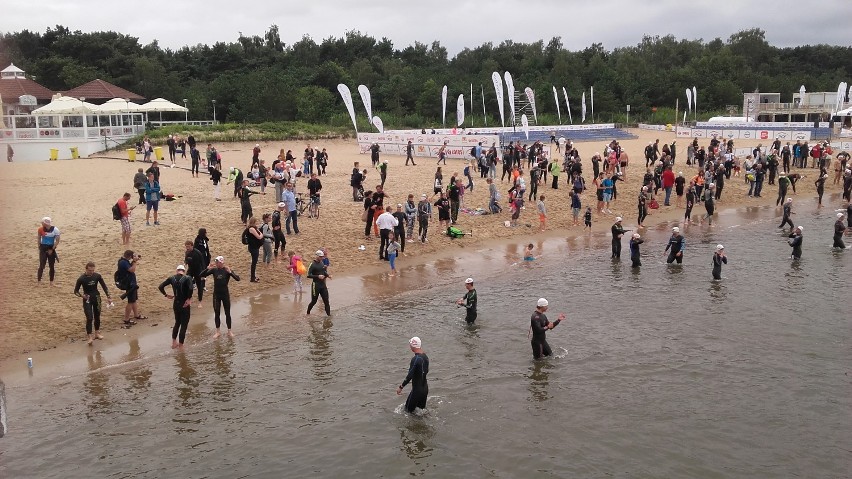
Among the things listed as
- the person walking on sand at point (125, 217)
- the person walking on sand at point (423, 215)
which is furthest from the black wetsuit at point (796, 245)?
the person walking on sand at point (125, 217)

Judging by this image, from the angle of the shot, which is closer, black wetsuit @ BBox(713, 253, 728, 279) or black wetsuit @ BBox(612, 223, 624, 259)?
black wetsuit @ BBox(713, 253, 728, 279)

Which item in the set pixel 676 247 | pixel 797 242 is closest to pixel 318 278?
pixel 676 247

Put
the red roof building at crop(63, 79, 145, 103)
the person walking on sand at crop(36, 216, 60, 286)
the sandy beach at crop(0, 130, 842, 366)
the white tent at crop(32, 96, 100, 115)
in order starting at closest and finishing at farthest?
the sandy beach at crop(0, 130, 842, 366), the person walking on sand at crop(36, 216, 60, 286), the white tent at crop(32, 96, 100, 115), the red roof building at crop(63, 79, 145, 103)

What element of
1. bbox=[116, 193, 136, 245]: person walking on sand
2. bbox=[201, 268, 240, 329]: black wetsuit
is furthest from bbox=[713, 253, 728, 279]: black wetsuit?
bbox=[116, 193, 136, 245]: person walking on sand

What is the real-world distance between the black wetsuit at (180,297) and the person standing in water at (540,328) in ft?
21.2

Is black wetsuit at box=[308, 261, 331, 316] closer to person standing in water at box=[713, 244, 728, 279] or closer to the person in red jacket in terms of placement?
person standing in water at box=[713, 244, 728, 279]

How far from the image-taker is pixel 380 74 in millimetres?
77875

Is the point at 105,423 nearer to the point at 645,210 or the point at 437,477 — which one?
the point at 437,477

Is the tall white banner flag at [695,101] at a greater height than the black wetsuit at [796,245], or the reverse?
the tall white banner flag at [695,101]

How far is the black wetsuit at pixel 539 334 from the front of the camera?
13.2 metres

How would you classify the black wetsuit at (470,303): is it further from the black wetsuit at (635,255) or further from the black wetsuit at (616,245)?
the black wetsuit at (616,245)

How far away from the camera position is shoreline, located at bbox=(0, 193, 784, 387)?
13.0 m

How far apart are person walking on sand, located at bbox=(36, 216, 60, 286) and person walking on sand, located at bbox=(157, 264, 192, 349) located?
13.8 feet

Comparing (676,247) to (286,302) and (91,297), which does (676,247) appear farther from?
(91,297)
